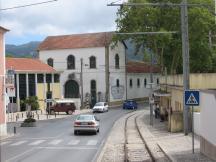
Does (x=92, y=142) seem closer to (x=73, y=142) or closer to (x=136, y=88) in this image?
(x=73, y=142)

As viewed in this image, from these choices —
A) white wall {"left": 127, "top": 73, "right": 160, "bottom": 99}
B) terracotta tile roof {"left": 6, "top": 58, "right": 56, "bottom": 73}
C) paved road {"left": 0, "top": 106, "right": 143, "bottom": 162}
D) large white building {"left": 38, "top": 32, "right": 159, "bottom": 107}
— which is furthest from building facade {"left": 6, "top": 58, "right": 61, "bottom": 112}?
paved road {"left": 0, "top": 106, "right": 143, "bottom": 162}

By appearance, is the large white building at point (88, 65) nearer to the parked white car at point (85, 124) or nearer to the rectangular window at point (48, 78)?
the rectangular window at point (48, 78)

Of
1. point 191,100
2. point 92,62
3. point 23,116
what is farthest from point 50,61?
point 191,100

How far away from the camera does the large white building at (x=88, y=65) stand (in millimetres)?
101812

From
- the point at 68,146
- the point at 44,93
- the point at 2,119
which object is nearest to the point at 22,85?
the point at 44,93

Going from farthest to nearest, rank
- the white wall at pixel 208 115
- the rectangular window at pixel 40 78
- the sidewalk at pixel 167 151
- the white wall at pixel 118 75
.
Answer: the white wall at pixel 118 75
the rectangular window at pixel 40 78
the sidewalk at pixel 167 151
the white wall at pixel 208 115

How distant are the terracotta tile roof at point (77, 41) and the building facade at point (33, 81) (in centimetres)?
1142

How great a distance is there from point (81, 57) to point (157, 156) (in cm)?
7954

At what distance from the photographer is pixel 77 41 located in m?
105

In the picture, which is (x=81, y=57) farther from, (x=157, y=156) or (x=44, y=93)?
(x=157, y=156)

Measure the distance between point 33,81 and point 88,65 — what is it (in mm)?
19134

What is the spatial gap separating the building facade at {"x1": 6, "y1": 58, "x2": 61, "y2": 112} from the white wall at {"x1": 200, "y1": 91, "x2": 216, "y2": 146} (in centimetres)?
5700

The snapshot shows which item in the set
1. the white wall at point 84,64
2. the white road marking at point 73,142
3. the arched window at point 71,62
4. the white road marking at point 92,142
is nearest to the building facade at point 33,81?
the white wall at point 84,64

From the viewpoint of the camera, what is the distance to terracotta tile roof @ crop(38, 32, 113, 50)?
102m
